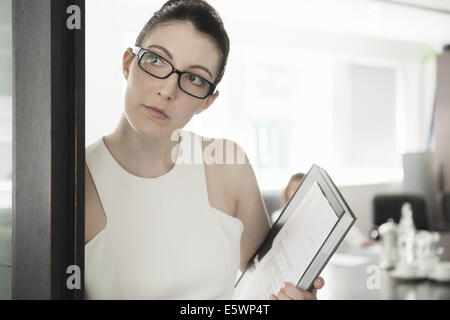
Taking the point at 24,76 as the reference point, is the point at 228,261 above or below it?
below

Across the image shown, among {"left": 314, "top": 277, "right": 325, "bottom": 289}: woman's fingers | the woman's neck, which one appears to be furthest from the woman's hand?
the woman's neck

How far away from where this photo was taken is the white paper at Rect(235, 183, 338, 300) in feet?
2.55

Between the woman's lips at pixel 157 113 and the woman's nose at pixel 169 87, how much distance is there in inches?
1.2

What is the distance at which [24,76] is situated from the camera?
92 centimetres

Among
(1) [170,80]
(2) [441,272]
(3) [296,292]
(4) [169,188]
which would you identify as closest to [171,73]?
(1) [170,80]

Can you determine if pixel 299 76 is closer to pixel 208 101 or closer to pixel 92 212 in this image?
pixel 208 101

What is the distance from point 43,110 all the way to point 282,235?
538mm

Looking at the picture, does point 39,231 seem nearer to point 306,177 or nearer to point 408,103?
point 306,177

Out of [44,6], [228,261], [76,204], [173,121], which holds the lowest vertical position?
[228,261]

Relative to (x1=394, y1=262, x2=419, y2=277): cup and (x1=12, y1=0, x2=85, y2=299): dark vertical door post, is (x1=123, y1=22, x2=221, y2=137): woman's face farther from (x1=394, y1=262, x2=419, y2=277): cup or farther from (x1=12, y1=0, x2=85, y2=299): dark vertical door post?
(x1=394, y1=262, x2=419, y2=277): cup

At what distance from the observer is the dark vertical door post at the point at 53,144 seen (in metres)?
0.87

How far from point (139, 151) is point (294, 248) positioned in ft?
1.23

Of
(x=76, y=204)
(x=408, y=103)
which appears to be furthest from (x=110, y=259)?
(x=408, y=103)

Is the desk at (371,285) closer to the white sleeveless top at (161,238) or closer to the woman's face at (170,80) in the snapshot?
the white sleeveless top at (161,238)
